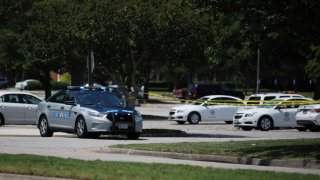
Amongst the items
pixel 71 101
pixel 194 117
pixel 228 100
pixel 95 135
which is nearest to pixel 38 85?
pixel 228 100

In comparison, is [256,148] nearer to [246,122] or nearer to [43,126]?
[43,126]

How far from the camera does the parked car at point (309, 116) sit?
29797mm

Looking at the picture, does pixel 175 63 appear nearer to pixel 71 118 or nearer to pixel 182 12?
pixel 182 12

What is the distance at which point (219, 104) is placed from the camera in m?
37.2

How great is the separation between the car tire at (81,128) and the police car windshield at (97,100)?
0.71 meters

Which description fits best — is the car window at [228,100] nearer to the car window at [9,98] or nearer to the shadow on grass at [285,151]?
the car window at [9,98]

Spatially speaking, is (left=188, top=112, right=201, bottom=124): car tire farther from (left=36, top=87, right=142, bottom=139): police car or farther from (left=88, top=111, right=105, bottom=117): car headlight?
(left=88, top=111, right=105, bottom=117): car headlight

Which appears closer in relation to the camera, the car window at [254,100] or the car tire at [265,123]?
the car tire at [265,123]

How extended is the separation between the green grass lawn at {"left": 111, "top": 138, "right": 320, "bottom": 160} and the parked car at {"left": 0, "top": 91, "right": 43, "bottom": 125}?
11.7 m

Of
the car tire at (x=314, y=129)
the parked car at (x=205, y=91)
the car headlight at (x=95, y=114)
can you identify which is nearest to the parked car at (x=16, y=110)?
the car headlight at (x=95, y=114)

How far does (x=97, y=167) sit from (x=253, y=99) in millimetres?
24762

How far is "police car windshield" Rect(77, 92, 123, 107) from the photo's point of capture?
25391 millimetres

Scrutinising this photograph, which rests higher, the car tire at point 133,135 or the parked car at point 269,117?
the parked car at point 269,117

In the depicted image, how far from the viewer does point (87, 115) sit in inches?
966
